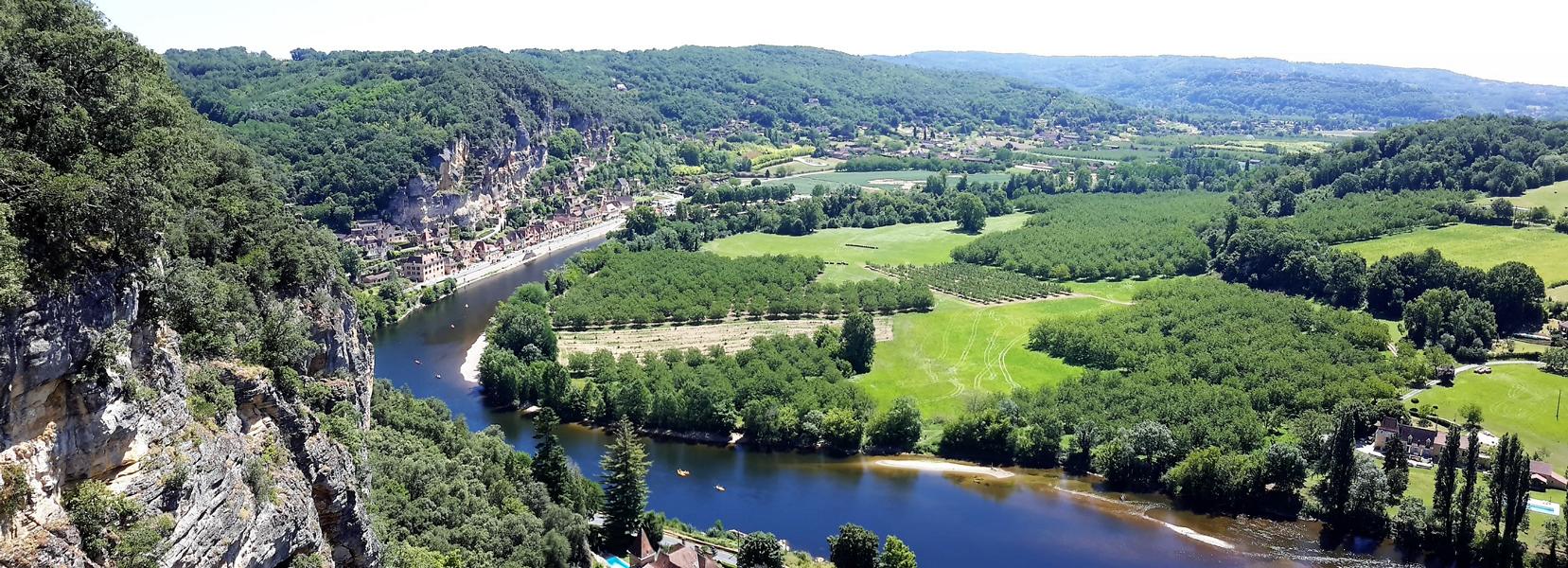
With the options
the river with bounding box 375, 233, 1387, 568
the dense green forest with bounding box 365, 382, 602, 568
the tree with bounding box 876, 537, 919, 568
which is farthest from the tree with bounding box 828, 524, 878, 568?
the dense green forest with bounding box 365, 382, 602, 568

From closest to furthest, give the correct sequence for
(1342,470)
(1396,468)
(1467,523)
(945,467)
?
(1467,523) < (1342,470) < (1396,468) < (945,467)

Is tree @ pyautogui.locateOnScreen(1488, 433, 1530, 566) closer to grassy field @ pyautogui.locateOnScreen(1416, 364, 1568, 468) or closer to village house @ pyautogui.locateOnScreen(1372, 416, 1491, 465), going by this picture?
village house @ pyautogui.locateOnScreen(1372, 416, 1491, 465)

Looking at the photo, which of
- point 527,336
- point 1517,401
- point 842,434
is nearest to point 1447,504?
point 1517,401

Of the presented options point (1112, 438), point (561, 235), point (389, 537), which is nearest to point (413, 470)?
point (389, 537)

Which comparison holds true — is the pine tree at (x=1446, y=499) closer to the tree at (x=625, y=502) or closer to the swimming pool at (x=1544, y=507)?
the swimming pool at (x=1544, y=507)

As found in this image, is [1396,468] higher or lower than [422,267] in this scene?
lower

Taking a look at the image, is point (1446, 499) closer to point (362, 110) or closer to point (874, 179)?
point (362, 110)

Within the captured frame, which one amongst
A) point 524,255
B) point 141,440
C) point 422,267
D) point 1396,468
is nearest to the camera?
point 141,440
